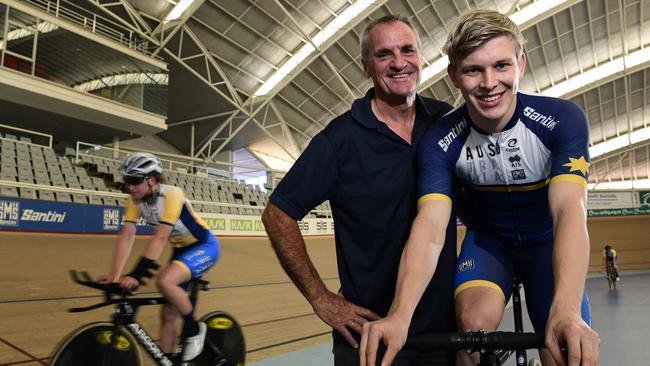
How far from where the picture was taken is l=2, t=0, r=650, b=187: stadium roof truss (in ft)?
56.7

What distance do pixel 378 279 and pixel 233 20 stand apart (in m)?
17.6

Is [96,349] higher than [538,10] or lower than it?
lower

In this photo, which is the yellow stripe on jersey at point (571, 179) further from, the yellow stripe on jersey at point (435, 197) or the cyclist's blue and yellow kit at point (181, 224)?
the cyclist's blue and yellow kit at point (181, 224)

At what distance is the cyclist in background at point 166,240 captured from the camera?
9.25 feet

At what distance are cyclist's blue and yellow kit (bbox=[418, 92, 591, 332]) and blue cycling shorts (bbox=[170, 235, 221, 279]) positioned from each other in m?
1.91

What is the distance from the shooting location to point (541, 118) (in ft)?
4.68

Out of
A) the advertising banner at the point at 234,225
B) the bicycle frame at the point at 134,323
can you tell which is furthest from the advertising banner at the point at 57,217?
the bicycle frame at the point at 134,323

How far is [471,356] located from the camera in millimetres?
1406

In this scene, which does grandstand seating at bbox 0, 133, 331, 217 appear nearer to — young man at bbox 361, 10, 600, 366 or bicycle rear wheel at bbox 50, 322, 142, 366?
bicycle rear wheel at bbox 50, 322, 142, 366

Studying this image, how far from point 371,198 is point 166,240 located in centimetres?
169

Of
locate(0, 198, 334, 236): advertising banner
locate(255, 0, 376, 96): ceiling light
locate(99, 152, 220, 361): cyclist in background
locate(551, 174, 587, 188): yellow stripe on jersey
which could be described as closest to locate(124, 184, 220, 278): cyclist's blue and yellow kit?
locate(99, 152, 220, 361): cyclist in background

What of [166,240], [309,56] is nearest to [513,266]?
[166,240]

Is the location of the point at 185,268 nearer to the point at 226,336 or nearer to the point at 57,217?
the point at 226,336

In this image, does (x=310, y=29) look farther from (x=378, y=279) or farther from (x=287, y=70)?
(x=378, y=279)
